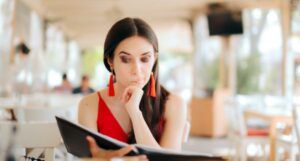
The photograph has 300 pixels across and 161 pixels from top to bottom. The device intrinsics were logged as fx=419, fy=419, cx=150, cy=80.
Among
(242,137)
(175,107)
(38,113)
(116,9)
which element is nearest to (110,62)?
(175,107)

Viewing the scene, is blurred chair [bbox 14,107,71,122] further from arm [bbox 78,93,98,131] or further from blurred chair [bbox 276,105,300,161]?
blurred chair [bbox 276,105,300,161]

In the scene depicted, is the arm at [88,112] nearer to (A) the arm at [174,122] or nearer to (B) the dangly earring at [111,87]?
(B) the dangly earring at [111,87]

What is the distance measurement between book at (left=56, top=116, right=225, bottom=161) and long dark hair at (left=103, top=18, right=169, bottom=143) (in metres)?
0.29

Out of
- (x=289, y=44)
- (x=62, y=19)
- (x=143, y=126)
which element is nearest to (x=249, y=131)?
(x=289, y=44)

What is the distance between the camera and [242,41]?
887cm

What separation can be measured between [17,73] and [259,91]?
460cm

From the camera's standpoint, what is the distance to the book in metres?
1.19

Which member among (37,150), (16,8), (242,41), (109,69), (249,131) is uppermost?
(16,8)

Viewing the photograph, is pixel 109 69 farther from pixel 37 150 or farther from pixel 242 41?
pixel 242 41

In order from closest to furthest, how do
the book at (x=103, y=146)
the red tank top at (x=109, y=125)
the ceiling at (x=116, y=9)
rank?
the book at (x=103, y=146)
the red tank top at (x=109, y=125)
the ceiling at (x=116, y=9)

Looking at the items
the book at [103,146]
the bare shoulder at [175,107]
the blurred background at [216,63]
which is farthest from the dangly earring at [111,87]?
the blurred background at [216,63]

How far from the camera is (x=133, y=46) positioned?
1594 millimetres

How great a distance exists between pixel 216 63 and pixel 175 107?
8.00m

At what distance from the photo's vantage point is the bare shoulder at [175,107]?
1.67 m
